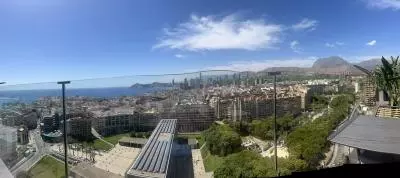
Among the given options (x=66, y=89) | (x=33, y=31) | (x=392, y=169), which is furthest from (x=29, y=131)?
(x=392, y=169)

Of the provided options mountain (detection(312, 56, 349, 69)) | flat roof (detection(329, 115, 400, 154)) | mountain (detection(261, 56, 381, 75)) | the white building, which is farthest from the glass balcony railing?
mountain (detection(312, 56, 349, 69))

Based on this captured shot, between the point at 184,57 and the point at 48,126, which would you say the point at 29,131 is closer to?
the point at 48,126

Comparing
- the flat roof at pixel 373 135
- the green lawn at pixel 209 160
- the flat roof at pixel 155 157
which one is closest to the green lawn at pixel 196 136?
the green lawn at pixel 209 160

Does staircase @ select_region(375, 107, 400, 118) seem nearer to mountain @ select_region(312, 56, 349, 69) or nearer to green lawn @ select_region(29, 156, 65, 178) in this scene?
green lawn @ select_region(29, 156, 65, 178)

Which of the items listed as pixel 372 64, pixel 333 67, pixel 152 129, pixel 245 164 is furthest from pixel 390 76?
pixel 333 67

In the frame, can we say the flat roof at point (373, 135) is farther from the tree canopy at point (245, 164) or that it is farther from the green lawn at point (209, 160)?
the green lawn at point (209, 160)
